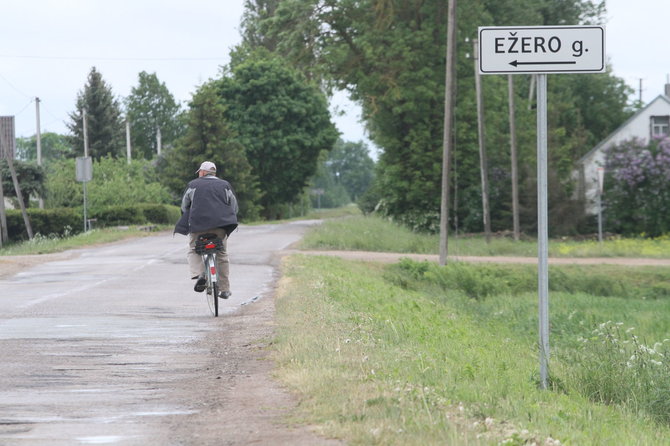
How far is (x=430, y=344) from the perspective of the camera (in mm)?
11016

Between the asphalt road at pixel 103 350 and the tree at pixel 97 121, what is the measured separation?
73.8 metres

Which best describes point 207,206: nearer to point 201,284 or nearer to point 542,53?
point 201,284

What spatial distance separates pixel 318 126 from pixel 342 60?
1338 inches

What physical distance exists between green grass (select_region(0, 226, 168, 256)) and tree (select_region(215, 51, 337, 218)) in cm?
3189

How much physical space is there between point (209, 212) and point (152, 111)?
402 feet

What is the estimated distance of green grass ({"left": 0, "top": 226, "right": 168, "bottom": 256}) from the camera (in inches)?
1323

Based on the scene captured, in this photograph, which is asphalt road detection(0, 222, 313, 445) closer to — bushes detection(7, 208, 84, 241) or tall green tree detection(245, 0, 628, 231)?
bushes detection(7, 208, 84, 241)

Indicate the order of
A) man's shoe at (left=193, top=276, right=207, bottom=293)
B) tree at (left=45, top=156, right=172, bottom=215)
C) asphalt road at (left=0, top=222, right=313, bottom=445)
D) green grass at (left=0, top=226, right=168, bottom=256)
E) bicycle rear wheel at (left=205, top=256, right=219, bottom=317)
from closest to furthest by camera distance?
asphalt road at (left=0, top=222, right=313, bottom=445), bicycle rear wheel at (left=205, top=256, right=219, bottom=317), man's shoe at (left=193, top=276, right=207, bottom=293), green grass at (left=0, top=226, right=168, bottom=256), tree at (left=45, top=156, right=172, bottom=215)

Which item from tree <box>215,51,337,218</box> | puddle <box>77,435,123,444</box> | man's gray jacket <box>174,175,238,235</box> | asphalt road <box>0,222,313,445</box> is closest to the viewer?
puddle <box>77,435,123,444</box>

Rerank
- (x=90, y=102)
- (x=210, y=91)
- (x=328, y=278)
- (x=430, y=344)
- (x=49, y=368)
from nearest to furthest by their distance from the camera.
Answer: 1. (x=49, y=368)
2. (x=430, y=344)
3. (x=328, y=278)
4. (x=210, y=91)
5. (x=90, y=102)

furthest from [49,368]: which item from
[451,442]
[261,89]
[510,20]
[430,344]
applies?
[261,89]

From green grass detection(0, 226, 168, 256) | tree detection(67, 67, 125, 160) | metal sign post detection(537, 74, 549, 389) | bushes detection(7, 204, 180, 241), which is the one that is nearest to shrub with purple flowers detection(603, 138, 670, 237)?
green grass detection(0, 226, 168, 256)

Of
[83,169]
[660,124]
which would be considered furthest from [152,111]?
[83,169]

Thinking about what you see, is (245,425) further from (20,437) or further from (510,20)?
(510,20)
